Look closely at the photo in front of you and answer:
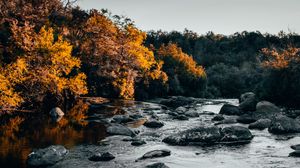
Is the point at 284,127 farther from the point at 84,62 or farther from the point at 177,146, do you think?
the point at 84,62

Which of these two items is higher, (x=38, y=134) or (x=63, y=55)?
(x=63, y=55)

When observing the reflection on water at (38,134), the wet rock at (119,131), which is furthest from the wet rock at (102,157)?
the wet rock at (119,131)

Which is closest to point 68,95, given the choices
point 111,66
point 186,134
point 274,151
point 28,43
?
point 111,66

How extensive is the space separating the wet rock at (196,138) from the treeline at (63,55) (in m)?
13.8

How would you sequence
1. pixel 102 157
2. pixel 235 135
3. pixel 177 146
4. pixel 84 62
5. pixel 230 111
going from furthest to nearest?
pixel 84 62 → pixel 230 111 → pixel 235 135 → pixel 177 146 → pixel 102 157

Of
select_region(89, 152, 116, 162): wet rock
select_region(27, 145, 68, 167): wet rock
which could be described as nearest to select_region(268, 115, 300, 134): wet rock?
select_region(89, 152, 116, 162): wet rock

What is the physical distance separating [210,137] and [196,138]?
0.80 meters

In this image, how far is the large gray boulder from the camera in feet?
64.9

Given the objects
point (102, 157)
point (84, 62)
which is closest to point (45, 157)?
point (102, 157)

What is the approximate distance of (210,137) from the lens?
1986cm

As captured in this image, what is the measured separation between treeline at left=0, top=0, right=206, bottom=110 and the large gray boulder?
13997 mm

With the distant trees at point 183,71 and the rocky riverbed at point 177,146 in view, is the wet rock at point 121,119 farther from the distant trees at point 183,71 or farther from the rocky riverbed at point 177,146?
the distant trees at point 183,71

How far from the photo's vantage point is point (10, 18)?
3259 centimetres

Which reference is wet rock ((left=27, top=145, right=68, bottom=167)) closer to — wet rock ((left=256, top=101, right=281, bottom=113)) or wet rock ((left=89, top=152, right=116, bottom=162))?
wet rock ((left=89, top=152, right=116, bottom=162))
